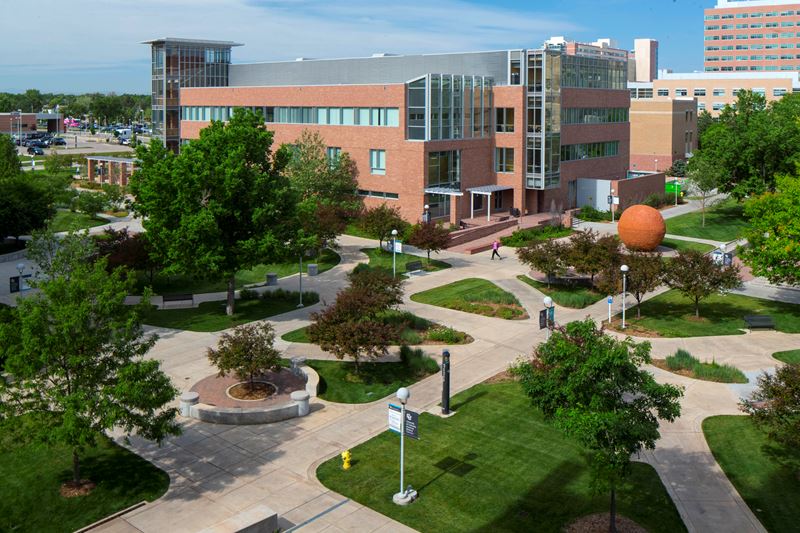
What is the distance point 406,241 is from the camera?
49344mm

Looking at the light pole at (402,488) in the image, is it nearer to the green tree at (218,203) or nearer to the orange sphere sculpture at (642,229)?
the green tree at (218,203)

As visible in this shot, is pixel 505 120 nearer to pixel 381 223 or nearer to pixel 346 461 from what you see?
pixel 381 223

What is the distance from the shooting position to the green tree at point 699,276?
3481 cm

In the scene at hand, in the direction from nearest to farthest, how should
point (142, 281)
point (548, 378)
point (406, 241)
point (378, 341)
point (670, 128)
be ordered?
point (548, 378) < point (378, 341) < point (142, 281) < point (406, 241) < point (670, 128)

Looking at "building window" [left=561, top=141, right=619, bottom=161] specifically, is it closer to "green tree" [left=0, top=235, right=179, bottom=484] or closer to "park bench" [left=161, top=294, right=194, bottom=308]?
"park bench" [left=161, top=294, right=194, bottom=308]

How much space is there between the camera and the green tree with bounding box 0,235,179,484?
1805 cm

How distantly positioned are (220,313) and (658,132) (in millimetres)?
75621

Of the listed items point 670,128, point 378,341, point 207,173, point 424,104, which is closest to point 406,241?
point 424,104

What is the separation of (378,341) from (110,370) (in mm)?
9505

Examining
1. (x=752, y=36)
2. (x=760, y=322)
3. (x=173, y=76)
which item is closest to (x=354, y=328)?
(x=760, y=322)

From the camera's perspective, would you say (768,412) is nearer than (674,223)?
Yes

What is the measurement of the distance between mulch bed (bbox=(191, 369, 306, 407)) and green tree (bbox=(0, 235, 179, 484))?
5578 mm

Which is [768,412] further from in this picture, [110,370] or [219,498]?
[110,370]

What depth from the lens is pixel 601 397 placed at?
652 inches
